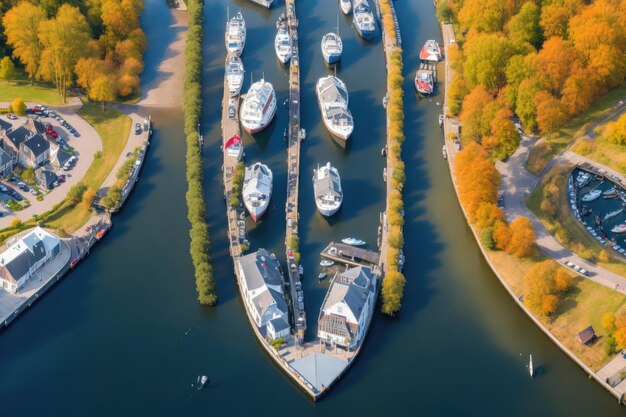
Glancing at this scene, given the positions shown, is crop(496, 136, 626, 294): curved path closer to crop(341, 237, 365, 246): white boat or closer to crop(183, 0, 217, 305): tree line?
crop(341, 237, 365, 246): white boat

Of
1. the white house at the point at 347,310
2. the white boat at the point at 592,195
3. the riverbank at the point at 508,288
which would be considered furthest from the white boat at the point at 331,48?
the white house at the point at 347,310

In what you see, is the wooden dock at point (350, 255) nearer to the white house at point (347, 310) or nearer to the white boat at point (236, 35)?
the white house at point (347, 310)

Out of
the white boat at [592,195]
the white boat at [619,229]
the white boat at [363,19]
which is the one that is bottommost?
the white boat at [619,229]

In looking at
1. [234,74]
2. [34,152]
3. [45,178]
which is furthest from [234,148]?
[34,152]

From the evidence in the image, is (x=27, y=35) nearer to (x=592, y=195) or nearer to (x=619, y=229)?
(x=592, y=195)

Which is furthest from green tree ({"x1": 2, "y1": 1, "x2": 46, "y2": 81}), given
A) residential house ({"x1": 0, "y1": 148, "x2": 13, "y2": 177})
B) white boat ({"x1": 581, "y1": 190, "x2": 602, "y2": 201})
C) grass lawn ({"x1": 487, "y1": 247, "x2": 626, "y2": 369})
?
white boat ({"x1": 581, "y1": 190, "x2": 602, "y2": 201})
